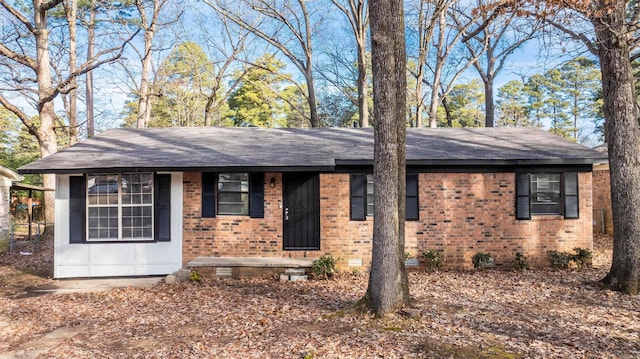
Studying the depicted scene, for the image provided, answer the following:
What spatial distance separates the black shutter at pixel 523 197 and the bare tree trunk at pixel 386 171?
4904mm

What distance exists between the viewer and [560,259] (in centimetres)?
882

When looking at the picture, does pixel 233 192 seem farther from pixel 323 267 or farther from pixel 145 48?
pixel 145 48

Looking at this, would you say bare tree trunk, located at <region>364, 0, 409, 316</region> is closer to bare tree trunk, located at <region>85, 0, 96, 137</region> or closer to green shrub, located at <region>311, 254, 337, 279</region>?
green shrub, located at <region>311, 254, 337, 279</region>

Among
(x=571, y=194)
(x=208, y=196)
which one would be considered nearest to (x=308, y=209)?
(x=208, y=196)

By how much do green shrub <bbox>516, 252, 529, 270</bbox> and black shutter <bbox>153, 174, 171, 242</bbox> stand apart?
26.1ft

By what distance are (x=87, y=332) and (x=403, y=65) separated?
587 cm

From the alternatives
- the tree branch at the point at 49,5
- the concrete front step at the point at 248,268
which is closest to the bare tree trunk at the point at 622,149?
the concrete front step at the point at 248,268

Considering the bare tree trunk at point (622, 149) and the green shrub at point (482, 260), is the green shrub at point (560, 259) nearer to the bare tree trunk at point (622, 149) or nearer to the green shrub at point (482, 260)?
the green shrub at point (482, 260)

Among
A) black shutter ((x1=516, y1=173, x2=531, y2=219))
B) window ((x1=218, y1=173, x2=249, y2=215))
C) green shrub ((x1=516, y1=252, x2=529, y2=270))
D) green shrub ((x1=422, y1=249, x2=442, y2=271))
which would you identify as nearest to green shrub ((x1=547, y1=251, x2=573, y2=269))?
green shrub ((x1=516, y1=252, x2=529, y2=270))

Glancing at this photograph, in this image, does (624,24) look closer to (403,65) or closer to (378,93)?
(403,65)

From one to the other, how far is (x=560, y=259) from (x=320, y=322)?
645cm

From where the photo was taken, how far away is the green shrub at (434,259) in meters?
8.73

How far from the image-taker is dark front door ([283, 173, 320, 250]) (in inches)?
354

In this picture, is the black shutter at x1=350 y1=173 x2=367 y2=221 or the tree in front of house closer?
the tree in front of house
